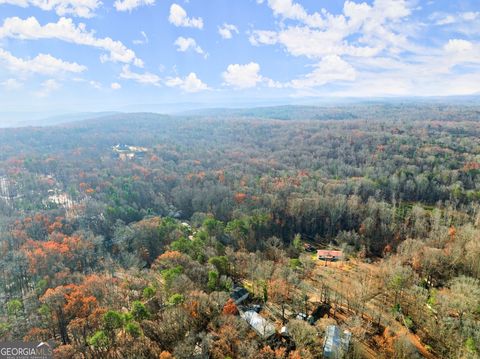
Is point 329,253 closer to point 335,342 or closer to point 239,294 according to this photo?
point 239,294

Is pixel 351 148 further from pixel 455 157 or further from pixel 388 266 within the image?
pixel 388 266

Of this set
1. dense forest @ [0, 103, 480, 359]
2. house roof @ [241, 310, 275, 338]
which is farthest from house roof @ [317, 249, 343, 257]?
house roof @ [241, 310, 275, 338]

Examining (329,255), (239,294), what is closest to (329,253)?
(329,255)

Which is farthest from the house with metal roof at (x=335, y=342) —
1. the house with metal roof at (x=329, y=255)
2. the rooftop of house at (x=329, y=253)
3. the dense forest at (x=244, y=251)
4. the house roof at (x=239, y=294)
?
the rooftop of house at (x=329, y=253)

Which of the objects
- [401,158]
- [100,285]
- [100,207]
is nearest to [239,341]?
[100,285]

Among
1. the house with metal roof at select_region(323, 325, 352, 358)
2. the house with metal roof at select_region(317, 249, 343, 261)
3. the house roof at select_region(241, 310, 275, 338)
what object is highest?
the house roof at select_region(241, 310, 275, 338)

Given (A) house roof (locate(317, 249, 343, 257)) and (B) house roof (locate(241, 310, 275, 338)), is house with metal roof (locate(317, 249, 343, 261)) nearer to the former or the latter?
(A) house roof (locate(317, 249, 343, 257))

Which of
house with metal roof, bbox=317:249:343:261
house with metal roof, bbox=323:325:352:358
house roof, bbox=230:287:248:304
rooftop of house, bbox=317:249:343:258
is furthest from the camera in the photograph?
rooftop of house, bbox=317:249:343:258

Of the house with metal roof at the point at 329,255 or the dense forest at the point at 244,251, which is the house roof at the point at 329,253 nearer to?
the house with metal roof at the point at 329,255
